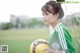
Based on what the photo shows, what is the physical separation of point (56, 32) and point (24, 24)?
322 mm

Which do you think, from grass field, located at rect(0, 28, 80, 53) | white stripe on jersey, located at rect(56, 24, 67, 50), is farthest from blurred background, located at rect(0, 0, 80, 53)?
white stripe on jersey, located at rect(56, 24, 67, 50)

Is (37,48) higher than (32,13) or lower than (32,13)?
lower

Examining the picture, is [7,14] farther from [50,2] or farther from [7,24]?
[50,2]

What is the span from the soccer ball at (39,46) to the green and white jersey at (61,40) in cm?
6

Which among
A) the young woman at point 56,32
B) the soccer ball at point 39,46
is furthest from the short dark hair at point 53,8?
the soccer ball at point 39,46

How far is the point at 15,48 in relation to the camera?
2102 millimetres

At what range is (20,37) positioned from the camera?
2119mm

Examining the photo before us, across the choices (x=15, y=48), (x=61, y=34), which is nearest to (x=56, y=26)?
(x=61, y=34)

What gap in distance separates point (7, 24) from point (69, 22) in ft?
2.01

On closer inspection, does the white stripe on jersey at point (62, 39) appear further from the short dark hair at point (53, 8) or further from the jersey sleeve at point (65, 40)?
the short dark hair at point (53, 8)

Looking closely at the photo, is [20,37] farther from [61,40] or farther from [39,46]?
[61,40]

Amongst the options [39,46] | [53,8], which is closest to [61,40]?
[39,46]

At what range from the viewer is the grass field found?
2.10 metres

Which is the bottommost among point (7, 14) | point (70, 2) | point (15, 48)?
A: point (15, 48)
